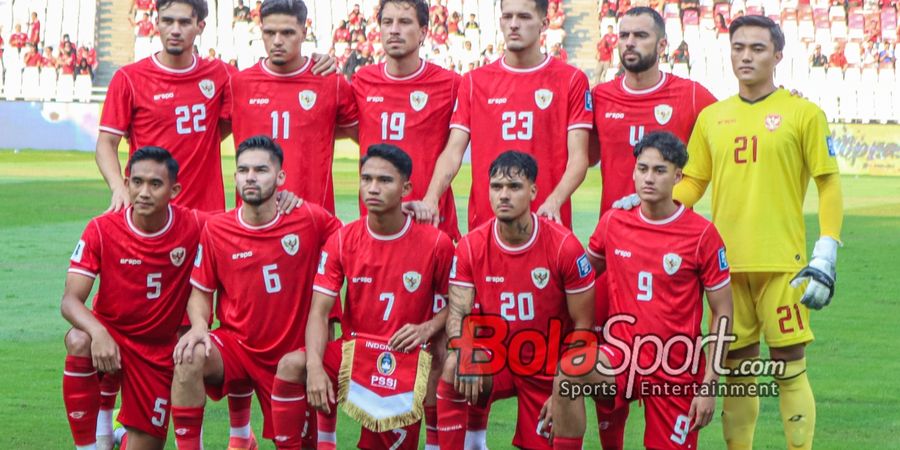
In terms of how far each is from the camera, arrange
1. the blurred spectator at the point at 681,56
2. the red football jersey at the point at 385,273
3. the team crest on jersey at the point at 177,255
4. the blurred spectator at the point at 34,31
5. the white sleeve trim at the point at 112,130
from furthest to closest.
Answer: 1. the blurred spectator at the point at 34,31
2. the blurred spectator at the point at 681,56
3. the white sleeve trim at the point at 112,130
4. the team crest on jersey at the point at 177,255
5. the red football jersey at the point at 385,273

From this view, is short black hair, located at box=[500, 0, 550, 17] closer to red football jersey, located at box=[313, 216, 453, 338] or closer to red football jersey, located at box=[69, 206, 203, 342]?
red football jersey, located at box=[313, 216, 453, 338]

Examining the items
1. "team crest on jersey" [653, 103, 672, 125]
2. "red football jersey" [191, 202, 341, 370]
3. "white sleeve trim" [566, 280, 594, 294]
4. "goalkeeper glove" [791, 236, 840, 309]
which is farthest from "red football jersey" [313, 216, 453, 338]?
"goalkeeper glove" [791, 236, 840, 309]

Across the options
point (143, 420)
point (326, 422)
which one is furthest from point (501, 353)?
point (143, 420)

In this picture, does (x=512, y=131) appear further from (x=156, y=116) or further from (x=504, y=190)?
(x=156, y=116)

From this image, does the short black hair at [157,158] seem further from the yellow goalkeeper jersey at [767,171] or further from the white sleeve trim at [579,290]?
the yellow goalkeeper jersey at [767,171]

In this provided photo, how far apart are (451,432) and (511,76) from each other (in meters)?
1.88

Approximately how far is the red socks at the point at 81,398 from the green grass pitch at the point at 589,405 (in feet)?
1.53

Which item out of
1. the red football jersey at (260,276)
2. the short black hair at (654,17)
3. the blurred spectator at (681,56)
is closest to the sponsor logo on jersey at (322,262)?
the red football jersey at (260,276)

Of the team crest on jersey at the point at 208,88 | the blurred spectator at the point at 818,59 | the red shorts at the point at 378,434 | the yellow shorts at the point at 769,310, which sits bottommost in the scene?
the red shorts at the point at 378,434

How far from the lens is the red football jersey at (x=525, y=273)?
5527 mm

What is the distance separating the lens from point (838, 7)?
30312 mm

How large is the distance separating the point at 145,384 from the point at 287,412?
0.82 metres

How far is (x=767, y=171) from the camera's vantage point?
5.59 meters

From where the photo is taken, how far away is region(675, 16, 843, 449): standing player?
5562 millimetres
